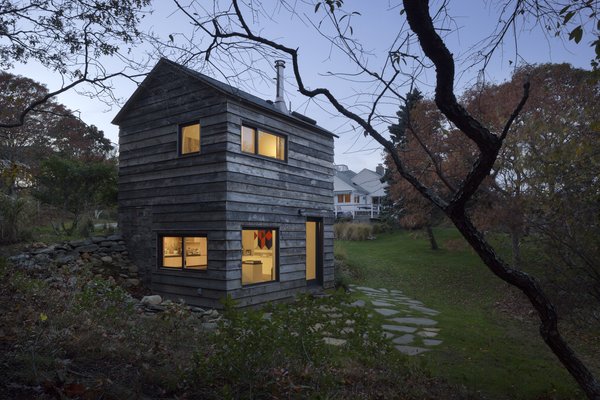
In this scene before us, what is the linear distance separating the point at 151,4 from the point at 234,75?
1.98 m

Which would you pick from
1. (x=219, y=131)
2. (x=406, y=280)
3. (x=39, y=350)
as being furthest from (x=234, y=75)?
(x=406, y=280)

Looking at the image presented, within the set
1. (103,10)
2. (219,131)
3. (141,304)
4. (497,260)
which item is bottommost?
(141,304)

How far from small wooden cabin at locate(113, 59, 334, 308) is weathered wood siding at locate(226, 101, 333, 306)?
25mm

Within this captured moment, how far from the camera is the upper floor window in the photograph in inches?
361

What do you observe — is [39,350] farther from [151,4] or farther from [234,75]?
[151,4]

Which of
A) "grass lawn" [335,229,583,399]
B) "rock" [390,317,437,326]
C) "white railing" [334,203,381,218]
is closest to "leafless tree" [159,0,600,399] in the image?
"grass lawn" [335,229,583,399]

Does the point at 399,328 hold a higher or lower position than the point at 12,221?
lower

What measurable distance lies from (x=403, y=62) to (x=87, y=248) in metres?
8.81

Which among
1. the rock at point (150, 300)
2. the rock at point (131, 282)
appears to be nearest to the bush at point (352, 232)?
the rock at point (131, 282)

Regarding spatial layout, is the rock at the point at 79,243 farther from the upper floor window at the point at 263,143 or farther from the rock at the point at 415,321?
the rock at the point at 415,321

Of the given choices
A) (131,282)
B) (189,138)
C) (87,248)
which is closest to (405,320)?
(189,138)

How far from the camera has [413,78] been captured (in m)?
4.03

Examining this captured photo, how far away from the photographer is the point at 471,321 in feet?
27.2

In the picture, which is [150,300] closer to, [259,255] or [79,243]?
[259,255]
